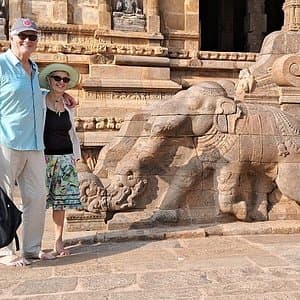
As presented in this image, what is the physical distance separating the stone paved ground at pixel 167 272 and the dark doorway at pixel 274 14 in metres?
19.6

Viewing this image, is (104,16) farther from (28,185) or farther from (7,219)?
(7,219)

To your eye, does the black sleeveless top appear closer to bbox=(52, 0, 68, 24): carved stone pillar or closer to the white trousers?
the white trousers

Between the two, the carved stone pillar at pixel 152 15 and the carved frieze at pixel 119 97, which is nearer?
the carved frieze at pixel 119 97

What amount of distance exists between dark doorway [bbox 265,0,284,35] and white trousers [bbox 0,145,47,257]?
20.5m

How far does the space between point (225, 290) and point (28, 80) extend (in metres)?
2.33

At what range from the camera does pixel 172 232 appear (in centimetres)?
561

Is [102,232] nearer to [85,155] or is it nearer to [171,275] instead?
[171,275]

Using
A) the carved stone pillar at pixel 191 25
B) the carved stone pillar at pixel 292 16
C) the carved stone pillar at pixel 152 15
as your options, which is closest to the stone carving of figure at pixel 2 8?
the carved stone pillar at pixel 152 15

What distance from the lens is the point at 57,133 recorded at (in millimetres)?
4883

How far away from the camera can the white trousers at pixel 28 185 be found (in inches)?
176

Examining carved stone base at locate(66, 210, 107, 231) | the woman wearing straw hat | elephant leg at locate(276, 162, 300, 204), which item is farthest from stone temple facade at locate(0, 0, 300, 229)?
the woman wearing straw hat

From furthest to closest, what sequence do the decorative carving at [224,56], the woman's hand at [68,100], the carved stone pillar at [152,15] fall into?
the decorative carving at [224,56] → the carved stone pillar at [152,15] → the woman's hand at [68,100]

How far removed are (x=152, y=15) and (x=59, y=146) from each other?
10164 mm

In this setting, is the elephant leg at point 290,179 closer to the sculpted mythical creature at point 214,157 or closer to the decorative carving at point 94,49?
the sculpted mythical creature at point 214,157
